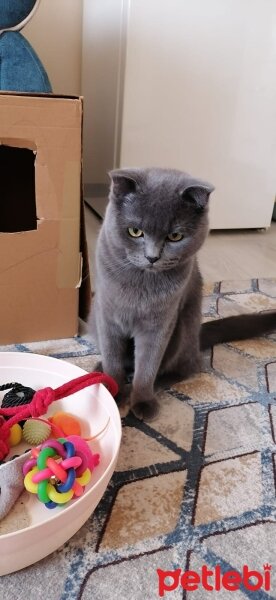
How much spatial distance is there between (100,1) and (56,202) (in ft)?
4.52

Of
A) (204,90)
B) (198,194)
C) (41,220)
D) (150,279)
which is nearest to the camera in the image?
(198,194)

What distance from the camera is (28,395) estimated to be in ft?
2.72

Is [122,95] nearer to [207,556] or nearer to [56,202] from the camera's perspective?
[56,202]

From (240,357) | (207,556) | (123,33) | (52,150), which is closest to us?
(207,556)

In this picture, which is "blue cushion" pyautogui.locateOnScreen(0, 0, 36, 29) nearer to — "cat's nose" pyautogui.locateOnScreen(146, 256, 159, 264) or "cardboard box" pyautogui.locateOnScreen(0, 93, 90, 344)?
"cardboard box" pyautogui.locateOnScreen(0, 93, 90, 344)

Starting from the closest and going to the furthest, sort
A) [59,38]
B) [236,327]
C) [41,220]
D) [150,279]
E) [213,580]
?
[213,580]
[150,279]
[41,220]
[236,327]
[59,38]

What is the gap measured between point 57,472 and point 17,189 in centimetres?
81

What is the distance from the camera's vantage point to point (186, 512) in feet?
2.33

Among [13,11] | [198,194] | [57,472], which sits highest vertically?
[13,11]

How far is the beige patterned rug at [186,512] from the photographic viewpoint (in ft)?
1.95

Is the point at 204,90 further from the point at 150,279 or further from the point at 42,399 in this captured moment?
the point at 42,399

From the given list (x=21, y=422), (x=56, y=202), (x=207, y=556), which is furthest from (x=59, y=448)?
(x=56, y=202)

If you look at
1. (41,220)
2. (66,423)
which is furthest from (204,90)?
(66,423)

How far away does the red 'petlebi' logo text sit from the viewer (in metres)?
0.60
